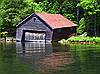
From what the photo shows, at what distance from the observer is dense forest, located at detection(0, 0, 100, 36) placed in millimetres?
72188

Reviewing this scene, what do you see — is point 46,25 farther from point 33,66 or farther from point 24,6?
point 33,66

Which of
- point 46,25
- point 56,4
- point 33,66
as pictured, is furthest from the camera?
point 56,4

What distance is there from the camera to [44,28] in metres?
73.2

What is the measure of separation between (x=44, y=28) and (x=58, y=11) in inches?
544

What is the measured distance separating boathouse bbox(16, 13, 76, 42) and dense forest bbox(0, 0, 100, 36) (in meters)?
3.09

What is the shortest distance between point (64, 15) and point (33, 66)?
5028 cm

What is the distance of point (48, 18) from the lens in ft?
244

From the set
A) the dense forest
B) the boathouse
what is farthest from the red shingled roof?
the dense forest

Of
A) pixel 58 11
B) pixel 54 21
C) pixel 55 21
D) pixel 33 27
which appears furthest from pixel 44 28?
pixel 58 11

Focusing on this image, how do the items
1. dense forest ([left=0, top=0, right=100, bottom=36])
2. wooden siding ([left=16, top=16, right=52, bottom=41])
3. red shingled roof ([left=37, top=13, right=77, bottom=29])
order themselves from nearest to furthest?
dense forest ([left=0, top=0, right=100, bottom=36]) < red shingled roof ([left=37, top=13, right=77, bottom=29]) < wooden siding ([left=16, top=16, right=52, bottom=41])

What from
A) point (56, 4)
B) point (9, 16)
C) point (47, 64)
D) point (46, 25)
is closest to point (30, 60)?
point (47, 64)

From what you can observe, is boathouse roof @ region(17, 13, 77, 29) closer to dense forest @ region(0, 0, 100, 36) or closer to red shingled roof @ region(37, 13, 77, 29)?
red shingled roof @ region(37, 13, 77, 29)

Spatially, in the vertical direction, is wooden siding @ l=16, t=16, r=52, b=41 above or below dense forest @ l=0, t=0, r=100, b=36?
below

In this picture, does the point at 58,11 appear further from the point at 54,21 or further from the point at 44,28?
the point at 44,28
